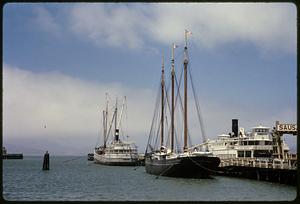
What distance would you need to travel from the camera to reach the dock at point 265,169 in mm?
32062

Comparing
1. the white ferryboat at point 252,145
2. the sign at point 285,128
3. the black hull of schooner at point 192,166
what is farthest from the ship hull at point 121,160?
the sign at point 285,128

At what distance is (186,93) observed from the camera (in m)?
42.6

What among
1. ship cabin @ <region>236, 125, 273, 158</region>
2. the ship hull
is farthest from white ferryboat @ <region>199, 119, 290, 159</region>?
the ship hull

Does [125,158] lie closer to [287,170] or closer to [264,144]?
[264,144]

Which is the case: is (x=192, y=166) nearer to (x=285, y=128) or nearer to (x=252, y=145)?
(x=285, y=128)

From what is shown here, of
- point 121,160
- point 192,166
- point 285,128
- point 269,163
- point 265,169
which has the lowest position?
point 121,160

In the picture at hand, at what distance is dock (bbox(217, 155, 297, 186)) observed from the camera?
1262 inches

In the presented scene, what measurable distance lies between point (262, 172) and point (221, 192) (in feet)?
31.8

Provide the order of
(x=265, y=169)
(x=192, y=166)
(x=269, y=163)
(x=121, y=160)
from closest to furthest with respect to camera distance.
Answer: (x=269, y=163) → (x=265, y=169) → (x=192, y=166) → (x=121, y=160)

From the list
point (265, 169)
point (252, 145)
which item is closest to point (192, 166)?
point (265, 169)

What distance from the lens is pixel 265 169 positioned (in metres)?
36.4

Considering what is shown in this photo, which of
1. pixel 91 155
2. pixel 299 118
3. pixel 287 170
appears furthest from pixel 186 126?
pixel 91 155

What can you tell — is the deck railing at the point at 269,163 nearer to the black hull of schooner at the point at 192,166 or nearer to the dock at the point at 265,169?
the dock at the point at 265,169

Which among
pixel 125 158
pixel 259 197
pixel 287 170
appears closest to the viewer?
pixel 259 197
